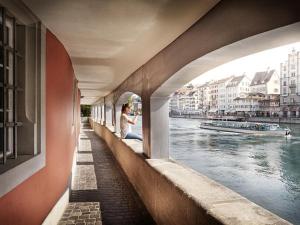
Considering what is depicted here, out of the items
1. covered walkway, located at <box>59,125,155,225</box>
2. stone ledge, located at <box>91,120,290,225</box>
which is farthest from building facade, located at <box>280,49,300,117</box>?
stone ledge, located at <box>91,120,290,225</box>

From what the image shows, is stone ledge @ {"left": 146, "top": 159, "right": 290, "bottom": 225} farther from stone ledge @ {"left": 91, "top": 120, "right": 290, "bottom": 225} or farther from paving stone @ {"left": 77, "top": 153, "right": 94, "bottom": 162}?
paving stone @ {"left": 77, "top": 153, "right": 94, "bottom": 162}

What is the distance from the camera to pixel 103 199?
500cm

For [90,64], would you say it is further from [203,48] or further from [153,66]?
[203,48]

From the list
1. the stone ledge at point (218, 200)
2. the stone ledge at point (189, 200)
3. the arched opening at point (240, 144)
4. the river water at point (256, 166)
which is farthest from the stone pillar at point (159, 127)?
the river water at point (256, 166)

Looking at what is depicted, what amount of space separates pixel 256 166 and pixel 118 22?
27.5m

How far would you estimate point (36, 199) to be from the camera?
2.84 meters

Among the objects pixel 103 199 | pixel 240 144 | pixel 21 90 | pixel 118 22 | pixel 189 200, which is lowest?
pixel 240 144

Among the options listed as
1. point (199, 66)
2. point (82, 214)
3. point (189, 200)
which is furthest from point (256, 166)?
point (189, 200)

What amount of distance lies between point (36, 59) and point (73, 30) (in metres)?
0.60

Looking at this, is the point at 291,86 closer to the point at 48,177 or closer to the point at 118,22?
the point at 118,22

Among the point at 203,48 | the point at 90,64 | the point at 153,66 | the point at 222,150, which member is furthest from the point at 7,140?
the point at 222,150

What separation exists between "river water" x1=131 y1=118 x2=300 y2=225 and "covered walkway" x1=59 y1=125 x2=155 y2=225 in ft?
44.8

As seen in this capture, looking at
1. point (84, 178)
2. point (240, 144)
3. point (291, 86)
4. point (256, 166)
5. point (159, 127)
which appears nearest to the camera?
point (159, 127)

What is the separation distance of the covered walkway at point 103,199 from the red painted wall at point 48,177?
1.50 ft
